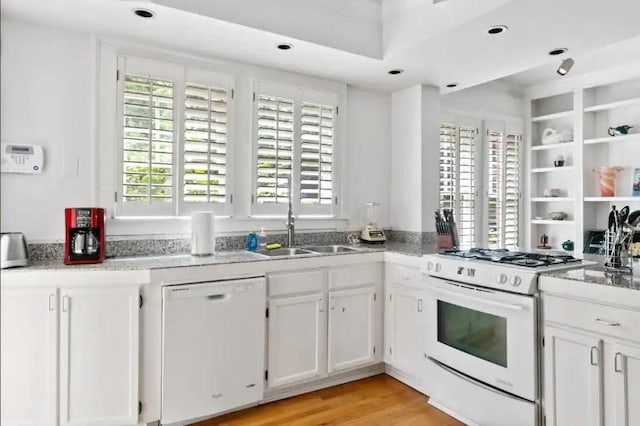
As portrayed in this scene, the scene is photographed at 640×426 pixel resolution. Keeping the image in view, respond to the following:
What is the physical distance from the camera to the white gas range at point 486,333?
2.08m

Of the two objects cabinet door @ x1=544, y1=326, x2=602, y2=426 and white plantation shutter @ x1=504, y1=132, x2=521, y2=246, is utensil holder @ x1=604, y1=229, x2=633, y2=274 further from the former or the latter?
white plantation shutter @ x1=504, y1=132, x2=521, y2=246

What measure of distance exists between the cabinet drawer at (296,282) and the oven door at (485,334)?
723mm

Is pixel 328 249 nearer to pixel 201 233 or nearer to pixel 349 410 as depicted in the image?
pixel 201 233

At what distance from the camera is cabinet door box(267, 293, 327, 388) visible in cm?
258

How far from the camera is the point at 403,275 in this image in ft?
9.55

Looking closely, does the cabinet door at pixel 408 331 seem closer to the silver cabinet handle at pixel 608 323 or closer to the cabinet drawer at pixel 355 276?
the cabinet drawer at pixel 355 276

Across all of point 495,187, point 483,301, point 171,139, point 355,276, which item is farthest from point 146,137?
point 495,187

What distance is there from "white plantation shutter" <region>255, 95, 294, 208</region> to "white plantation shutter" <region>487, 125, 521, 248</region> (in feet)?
7.64

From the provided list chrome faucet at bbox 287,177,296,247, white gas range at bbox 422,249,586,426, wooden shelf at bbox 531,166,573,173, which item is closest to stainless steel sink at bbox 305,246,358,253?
chrome faucet at bbox 287,177,296,247

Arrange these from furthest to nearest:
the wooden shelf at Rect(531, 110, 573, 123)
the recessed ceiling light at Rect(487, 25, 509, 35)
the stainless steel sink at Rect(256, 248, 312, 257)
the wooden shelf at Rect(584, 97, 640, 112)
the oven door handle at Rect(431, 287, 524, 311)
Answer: the wooden shelf at Rect(531, 110, 573, 123), the wooden shelf at Rect(584, 97, 640, 112), the stainless steel sink at Rect(256, 248, 312, 257), the recessed ceiling light at Rect(487, 25, 509, 35), the oven door handle at Rect(431, 287, 524, 311)

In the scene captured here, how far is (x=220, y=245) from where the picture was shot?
2.92 metres

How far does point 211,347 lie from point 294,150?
1606mm

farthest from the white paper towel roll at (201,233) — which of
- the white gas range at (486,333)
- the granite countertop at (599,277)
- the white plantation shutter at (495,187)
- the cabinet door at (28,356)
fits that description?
the white plantation shutter at (495,187)

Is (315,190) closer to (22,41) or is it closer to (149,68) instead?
(149,68)
